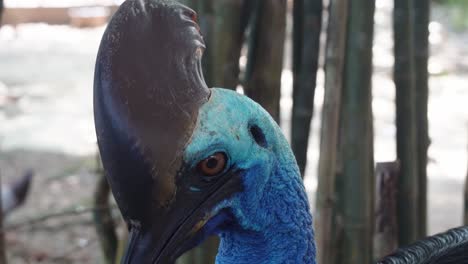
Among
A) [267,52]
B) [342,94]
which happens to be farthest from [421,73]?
[267,52]

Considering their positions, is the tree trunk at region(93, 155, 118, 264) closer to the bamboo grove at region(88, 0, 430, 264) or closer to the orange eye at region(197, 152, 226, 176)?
the bamboo grove at region(88, 0, 430, 264)

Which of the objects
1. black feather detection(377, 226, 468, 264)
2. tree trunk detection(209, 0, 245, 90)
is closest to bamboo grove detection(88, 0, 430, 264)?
tree trunk detection(209, 0, 245, 90)

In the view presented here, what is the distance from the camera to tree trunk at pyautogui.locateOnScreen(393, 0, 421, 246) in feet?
5.35

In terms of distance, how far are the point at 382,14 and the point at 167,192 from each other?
6.52 metres

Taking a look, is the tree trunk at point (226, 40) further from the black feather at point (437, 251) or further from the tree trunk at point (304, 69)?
the black feather at point (437, 251)

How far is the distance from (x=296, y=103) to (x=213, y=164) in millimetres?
745

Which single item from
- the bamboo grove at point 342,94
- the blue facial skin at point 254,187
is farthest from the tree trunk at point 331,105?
the blue facial skin at point 254,187

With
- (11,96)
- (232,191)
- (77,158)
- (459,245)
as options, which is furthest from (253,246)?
(11,96)

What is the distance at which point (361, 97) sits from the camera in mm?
1523

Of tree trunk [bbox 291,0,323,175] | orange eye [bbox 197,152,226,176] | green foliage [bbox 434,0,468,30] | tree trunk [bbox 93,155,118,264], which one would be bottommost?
tree trunk [bbox 93,155,118,264]

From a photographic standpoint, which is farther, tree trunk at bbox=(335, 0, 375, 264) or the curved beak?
tree trunk at bbox=(335, 0, 375, 264)

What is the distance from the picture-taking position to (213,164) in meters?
0.90

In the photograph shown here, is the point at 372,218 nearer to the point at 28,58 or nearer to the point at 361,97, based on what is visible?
the point at 361,97

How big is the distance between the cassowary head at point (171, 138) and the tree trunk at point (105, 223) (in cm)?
124
